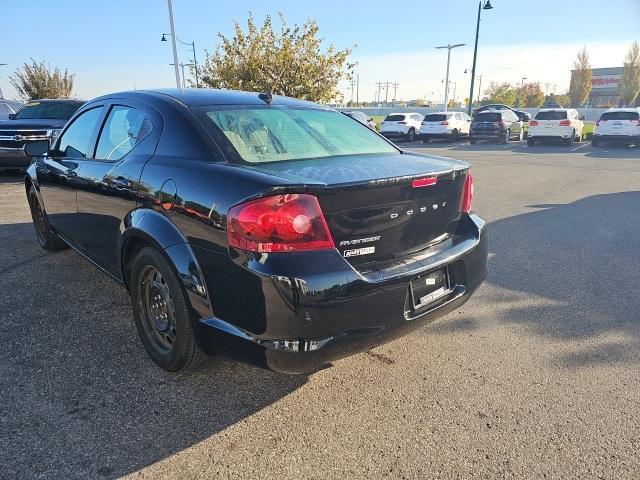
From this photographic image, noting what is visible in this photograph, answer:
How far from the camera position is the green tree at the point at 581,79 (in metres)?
62.1

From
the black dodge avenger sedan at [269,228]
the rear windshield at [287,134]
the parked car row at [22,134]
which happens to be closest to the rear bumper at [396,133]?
the parked car row at [22,134]

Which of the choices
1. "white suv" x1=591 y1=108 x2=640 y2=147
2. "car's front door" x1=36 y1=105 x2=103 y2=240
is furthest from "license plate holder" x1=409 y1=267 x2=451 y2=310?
"white suv" x1=591 y1=108 x2=640 y2=147

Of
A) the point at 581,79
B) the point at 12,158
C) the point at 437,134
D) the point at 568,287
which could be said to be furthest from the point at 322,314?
the point at 581,79

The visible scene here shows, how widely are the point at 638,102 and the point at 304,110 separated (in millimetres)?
76055

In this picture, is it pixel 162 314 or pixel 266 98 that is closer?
pixel 162 314

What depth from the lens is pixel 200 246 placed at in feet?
7.93

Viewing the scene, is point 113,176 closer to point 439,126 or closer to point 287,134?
point 287,134

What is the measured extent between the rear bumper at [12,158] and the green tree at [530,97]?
75.9 m

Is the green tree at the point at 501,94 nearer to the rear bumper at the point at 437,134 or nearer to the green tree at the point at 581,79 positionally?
the green tree at the point at 581,79

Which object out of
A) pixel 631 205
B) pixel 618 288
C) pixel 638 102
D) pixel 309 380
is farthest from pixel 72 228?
pixel 638 102

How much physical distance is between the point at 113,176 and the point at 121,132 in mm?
392

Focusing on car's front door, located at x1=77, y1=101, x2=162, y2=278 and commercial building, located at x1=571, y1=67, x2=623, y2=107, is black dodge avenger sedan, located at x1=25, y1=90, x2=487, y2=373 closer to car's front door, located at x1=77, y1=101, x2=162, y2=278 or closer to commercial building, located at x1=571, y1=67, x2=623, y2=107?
car's front door, located at x1=77, y1=101, x2=162, y2=278

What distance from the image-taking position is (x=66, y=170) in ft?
13.0

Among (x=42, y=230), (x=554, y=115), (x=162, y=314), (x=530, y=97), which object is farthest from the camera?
(x=530, y=97)
